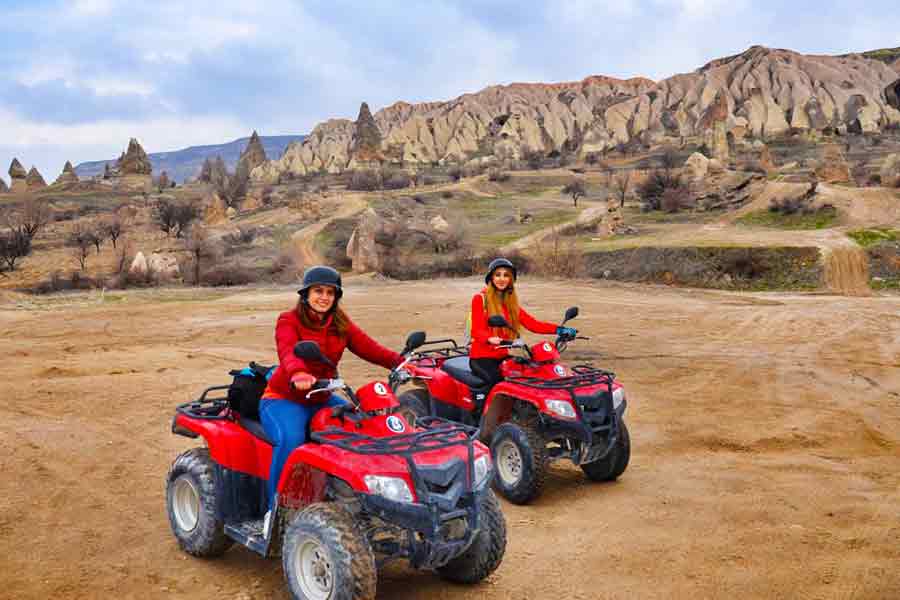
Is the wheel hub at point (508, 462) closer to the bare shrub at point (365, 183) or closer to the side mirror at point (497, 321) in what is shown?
the side mirror at point (497, 321)

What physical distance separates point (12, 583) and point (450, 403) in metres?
4.03

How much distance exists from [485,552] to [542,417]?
237 centimetres

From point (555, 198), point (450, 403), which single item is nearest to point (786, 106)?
point (555, 198)

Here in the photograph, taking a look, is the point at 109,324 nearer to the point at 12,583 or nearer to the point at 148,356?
the point at 148,356

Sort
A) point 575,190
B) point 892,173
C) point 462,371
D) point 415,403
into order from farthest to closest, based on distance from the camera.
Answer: point 575,190, point 892,173, point 415,403, point 462,371

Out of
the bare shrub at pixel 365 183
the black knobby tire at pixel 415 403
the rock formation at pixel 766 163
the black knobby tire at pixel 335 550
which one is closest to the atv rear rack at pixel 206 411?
the black knobby tire at pixel 335 550


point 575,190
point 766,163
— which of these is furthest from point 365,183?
point 766,163

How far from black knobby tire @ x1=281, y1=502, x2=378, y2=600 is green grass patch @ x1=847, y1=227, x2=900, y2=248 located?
31.4m

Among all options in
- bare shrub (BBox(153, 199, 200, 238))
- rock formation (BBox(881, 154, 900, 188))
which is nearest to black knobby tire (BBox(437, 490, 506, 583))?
rock formation (BBox(881, 154, 900, 188))

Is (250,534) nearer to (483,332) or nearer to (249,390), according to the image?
(249,390)

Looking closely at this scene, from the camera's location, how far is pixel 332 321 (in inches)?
185

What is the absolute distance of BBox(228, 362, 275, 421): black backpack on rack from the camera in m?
4.85

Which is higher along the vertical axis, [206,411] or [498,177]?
[498,177]

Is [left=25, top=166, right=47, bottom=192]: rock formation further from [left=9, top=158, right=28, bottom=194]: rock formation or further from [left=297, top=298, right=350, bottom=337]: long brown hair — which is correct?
[left=297, top=298, right=350, bottom=337]: long brown hair
